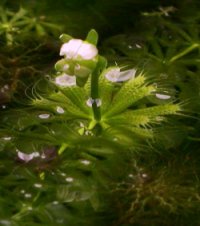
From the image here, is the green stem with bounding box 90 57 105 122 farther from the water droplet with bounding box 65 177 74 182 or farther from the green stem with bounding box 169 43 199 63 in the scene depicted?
the green stem with bounding box 169 43 199 63

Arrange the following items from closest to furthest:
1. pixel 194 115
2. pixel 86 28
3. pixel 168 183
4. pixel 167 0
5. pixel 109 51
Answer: pixel 168 183, pixel 194 115, pixel 109 51, pixel 86 28, pixel 167 0

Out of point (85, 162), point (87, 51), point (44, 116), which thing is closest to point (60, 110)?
point (44, 116)

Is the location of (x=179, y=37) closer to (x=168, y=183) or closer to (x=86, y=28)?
(x=86, y=28)

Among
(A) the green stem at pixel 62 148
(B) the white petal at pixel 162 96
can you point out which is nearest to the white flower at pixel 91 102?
(A) the green stem at pixel 62 148

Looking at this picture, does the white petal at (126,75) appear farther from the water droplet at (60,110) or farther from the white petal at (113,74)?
the water droplet at (60,110)

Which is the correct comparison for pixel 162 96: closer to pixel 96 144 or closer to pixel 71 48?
pixel 96 144

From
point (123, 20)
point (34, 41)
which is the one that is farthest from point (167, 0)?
point (34, 41)

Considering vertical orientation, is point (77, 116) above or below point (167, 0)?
below
